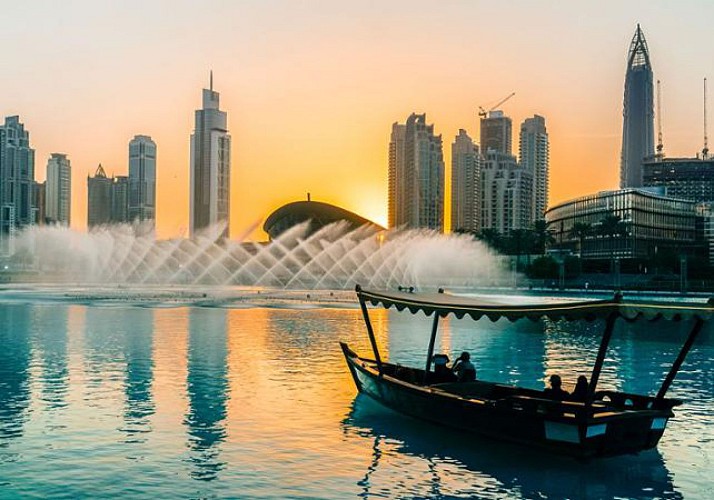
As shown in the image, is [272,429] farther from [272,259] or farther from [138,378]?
[272,259]

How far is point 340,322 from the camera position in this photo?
6969cm

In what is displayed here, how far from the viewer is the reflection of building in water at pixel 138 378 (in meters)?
25.9

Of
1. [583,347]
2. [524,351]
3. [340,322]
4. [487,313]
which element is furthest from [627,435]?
[340,322]

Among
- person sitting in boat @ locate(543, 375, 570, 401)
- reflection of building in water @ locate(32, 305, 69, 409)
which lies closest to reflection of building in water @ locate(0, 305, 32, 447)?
reflection of building in water @ locate(32, 305, 69, 409)

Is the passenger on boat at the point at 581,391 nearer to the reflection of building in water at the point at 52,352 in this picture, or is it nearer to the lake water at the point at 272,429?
the lake water at the point at 272,429

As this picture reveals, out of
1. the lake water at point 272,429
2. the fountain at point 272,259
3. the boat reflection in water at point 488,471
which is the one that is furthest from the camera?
the fountain at point 272,259

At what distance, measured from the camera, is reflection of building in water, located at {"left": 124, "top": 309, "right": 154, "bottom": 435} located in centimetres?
2587

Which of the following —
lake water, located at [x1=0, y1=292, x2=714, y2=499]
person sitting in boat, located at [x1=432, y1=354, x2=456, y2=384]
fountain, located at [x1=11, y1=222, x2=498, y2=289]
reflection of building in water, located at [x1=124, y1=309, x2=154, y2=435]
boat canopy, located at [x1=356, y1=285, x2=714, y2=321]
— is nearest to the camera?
lake water, located at [x1=0, y1=292, x2=714, y2=499]

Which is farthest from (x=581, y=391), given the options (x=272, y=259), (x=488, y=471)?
(x=272, y=259)

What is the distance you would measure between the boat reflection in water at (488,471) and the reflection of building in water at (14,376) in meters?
10.9

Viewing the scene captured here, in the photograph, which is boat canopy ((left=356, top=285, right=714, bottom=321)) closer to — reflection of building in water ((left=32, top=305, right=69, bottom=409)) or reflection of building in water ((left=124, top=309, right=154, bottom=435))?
reflection of building in water ((left=124, top=309, right=154, bottom=435))

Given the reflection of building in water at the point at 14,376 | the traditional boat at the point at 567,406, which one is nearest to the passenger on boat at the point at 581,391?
the traditional boat at the point at 567,406

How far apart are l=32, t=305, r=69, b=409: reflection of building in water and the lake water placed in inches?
6.3

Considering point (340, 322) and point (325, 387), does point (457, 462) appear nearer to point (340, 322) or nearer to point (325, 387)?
point (325, 387)
